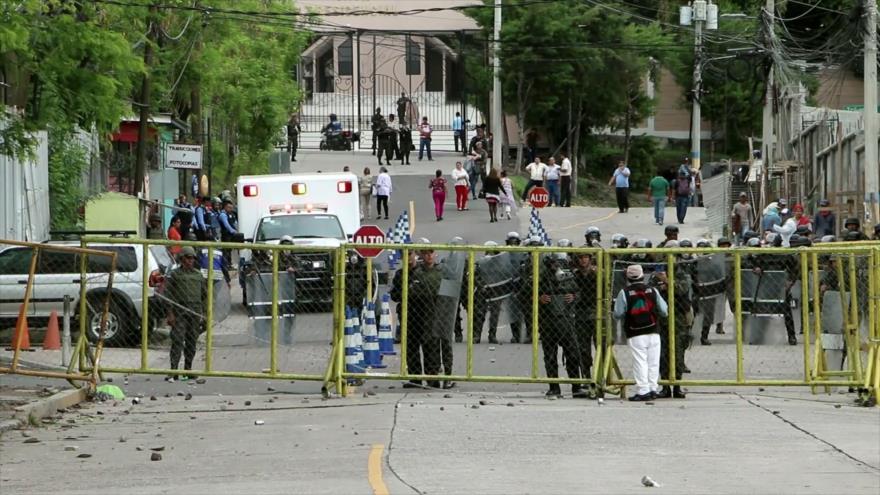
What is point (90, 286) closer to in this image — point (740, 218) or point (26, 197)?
point (26, 197)

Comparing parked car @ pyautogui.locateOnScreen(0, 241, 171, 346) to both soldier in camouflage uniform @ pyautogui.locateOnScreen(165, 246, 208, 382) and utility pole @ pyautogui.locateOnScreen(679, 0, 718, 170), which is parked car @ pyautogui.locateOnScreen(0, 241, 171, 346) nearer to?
soldier in camouflage uniform @ pyautogui.locateOnScreen(165, 246, 208, 382)

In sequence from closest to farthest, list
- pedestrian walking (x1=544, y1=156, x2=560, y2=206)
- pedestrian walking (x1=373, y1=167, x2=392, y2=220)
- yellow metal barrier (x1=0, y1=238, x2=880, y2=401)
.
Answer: yellow metal barrier (x1=0, y1=238, x2=880, y2=401)
pedestrian walking (x1=373, y1=167, x2=392, y2=220)
pedestrian walking (x1=544, y1=156, x2=560, y2=206)

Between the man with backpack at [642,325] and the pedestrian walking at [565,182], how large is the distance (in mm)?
29670

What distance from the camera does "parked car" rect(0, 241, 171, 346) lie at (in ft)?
64.6

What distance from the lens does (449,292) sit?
18547 millimetres

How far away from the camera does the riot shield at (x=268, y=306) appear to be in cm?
1792

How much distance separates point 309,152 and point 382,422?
159ft

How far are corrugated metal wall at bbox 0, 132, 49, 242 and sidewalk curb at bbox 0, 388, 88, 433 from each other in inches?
427

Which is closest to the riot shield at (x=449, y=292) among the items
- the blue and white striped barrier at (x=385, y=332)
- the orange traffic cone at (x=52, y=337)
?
the blue and white striped barrier at (x=385, y=332)

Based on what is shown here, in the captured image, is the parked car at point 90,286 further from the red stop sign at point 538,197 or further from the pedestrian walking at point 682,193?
the pedestrian walking at point 682,193

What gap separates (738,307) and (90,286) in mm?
8536

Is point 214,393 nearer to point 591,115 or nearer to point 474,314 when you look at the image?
→ point 474,314

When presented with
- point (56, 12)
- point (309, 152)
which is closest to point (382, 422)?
point (56, 12)

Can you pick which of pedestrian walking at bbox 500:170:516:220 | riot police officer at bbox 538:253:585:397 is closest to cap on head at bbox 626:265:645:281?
riot police officer at bbox 538:253:585:397
